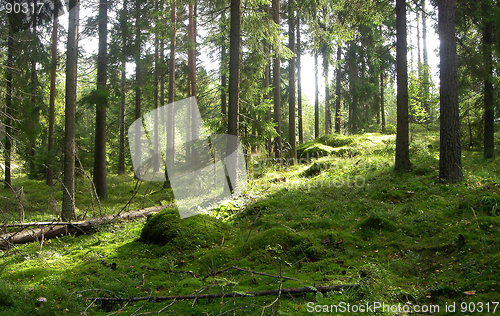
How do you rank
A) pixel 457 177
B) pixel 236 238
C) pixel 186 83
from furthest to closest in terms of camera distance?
pixel 186 83 → pixel 457 177 → pixel 236 238

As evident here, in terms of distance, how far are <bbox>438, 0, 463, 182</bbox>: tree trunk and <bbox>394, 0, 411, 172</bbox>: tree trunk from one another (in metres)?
1.64

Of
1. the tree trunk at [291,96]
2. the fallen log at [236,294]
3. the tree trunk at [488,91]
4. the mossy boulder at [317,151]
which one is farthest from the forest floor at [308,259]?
the tree trunk at [291,96]

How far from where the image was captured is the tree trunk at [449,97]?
7711mm

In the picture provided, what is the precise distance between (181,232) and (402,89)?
322 inches

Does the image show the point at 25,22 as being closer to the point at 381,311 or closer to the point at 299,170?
the point at 299,170

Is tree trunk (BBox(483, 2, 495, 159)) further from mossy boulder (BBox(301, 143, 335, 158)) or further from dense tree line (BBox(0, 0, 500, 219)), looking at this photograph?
mossy boulder (BBox(301, 143, 335, 158))

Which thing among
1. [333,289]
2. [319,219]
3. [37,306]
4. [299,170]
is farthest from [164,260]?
[299,170]

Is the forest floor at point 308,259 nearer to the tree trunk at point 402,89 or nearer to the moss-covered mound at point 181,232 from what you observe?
the moss-covered mound at point 181,232

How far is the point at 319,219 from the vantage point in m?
6.47

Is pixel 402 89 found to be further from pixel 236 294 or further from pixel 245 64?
pixel 236 294

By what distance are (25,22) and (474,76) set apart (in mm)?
20790

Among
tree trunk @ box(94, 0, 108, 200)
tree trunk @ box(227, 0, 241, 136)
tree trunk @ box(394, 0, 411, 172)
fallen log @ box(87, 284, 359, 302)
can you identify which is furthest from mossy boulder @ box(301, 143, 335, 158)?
fallen log @ box(87, 284, 359, 302)

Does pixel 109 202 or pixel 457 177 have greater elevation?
pixel 457 177

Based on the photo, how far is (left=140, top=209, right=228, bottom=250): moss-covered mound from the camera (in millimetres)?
5582
